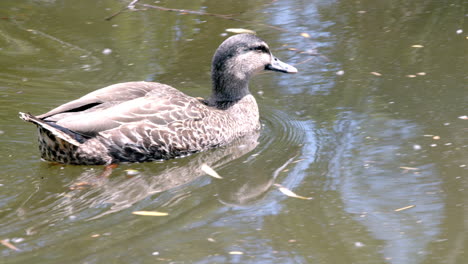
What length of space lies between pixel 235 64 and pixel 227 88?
0.28 metres

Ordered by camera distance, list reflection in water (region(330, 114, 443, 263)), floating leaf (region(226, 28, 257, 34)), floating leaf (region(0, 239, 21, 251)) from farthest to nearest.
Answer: floating leaf (region(226, 28, 257, 34)) < reflection in water (region(330, 114, 443, 263)) < floating leaf (region(0, 239, 21, 251))

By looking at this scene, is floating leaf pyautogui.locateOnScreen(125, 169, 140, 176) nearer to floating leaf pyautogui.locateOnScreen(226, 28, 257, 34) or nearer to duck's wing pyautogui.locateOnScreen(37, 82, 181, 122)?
duck's wing pyautogui.locateOnScreen(37, 82, 181, 122)

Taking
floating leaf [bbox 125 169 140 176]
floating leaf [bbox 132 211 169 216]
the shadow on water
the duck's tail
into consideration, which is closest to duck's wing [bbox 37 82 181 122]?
the duck's tail

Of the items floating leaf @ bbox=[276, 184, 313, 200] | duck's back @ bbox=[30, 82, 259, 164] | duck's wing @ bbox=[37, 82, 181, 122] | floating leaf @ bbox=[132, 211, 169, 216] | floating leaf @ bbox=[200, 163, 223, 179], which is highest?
duck's wing @ bbox=[37, 82, 181, 122]

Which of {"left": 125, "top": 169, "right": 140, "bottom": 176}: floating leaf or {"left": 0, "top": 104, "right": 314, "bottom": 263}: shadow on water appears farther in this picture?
{"left": 125, "top": 169, "right": 140, "bottom": 176}: floating leaf

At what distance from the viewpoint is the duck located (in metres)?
7.19

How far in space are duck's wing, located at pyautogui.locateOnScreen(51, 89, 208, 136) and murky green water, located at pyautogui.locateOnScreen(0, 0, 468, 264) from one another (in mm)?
407

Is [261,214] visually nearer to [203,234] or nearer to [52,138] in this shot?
[203,234]

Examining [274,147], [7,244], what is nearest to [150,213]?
[7,244]

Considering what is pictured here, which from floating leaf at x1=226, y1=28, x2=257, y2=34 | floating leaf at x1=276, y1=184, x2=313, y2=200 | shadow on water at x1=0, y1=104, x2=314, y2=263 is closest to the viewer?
shadow on water at x1=0, y1=104, x2=314, y2=263

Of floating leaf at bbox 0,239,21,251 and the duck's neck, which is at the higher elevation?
the duck's neck

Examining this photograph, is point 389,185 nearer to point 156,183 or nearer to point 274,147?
point 274,147

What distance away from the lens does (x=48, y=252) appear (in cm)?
544

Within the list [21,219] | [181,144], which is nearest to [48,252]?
[21,219]
